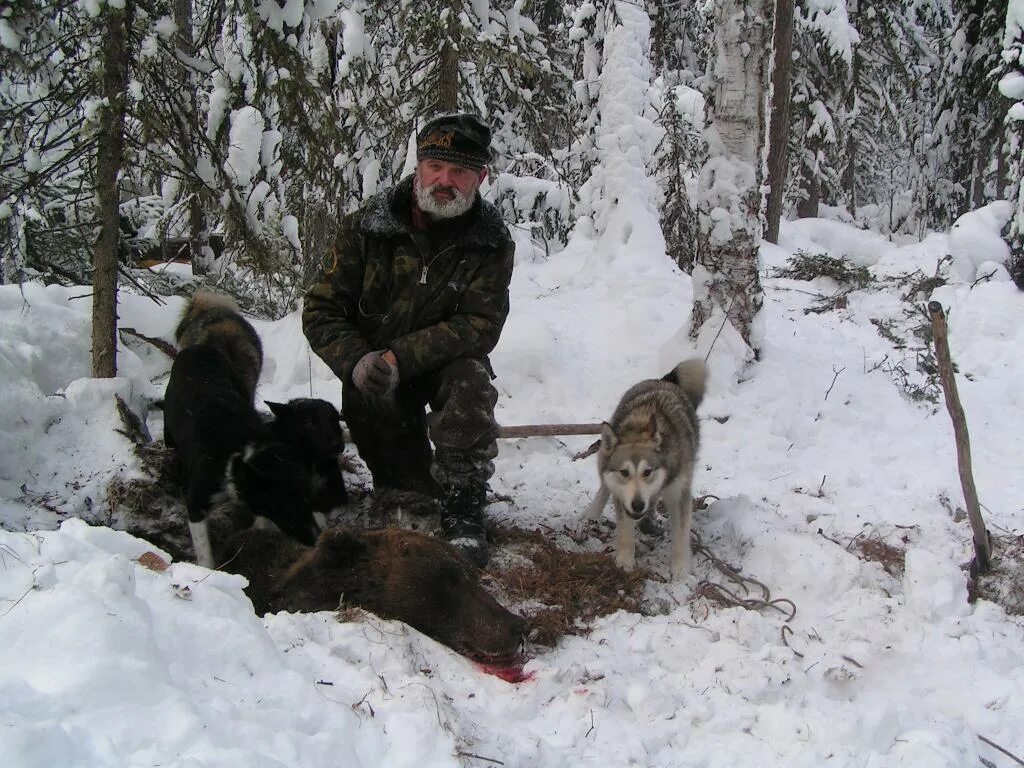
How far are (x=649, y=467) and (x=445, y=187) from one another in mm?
2019

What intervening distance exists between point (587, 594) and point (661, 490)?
0.87 meters

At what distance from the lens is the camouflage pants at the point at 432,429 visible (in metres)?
4.55

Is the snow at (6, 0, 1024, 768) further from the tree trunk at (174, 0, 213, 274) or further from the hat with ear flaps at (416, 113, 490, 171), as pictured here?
the hat with ear flaps at (416, 113, 490, 171)

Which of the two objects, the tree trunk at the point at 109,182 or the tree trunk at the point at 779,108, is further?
the tree trunk at the point at 779,108

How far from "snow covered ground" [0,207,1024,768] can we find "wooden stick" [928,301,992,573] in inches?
7.9

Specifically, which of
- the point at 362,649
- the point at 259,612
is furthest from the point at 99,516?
the point at 362,649

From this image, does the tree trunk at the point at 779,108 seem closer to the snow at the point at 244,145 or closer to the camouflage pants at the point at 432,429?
the snow at the point at 244,145

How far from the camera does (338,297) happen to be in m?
4.84

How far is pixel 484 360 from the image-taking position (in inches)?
193

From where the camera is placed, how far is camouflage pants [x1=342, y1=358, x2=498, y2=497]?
4547 millimetres

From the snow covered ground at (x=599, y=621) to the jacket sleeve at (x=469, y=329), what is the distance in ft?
3.75

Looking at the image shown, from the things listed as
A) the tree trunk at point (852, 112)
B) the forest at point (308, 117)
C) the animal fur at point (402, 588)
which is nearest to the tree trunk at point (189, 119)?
the forest at point (308, 117)

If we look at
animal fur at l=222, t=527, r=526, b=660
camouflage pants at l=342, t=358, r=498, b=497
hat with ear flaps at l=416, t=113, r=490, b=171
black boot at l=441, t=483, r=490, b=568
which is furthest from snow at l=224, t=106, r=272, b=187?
animal fur at l=222, t=527, r=526, b=660

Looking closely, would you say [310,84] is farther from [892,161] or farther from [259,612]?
[892,161]
